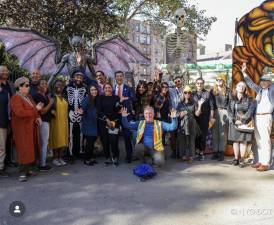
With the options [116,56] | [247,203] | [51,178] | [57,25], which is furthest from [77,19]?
[247,203]

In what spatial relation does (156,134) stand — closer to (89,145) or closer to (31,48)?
(89,145)

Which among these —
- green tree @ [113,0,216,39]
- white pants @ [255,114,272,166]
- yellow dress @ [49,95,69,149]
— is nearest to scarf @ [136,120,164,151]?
yellow dress @ [49,95,69,149]

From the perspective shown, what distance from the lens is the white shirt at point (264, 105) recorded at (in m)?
5.93

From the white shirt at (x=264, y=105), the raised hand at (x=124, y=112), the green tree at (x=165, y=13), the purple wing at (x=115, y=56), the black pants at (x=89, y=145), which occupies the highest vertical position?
the green tree at (x=165, y=13)

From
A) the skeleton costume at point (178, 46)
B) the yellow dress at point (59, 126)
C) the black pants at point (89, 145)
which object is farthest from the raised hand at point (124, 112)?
the skeleton costume at point (178, 46)

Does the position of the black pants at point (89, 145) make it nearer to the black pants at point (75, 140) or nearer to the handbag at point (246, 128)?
the black pants at point (75, 140)

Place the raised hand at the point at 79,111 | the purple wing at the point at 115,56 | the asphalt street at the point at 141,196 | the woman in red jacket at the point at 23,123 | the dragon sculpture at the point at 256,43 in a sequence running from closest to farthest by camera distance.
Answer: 1. the asphalt street at the point at 141,196
2. the woman in red jacket at the point at 23,123
3. the raised hand at the point at 79,111
4. the dragon sculpture at the point at 256,43
5. the purple wing at the point at 115,56

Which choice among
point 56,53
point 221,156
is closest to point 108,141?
point 221,156

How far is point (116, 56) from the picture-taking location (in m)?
8.23

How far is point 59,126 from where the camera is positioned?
19.8 feet

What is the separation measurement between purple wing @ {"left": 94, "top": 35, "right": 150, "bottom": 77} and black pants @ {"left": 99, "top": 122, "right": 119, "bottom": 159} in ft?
7.39

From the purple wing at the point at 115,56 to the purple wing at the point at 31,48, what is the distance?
1037 mm

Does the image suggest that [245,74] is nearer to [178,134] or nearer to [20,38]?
[178,134]

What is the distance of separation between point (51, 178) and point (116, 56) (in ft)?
12.3
